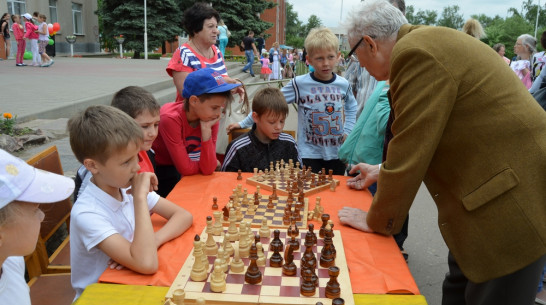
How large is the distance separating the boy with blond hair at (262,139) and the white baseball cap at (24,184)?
206 cm

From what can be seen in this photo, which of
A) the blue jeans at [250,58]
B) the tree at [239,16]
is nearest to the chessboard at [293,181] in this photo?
the blue jeans at [250,58]

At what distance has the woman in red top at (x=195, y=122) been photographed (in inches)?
121

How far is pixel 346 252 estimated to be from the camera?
6.23 ft

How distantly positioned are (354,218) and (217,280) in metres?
0.90

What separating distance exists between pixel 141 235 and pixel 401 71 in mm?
1302

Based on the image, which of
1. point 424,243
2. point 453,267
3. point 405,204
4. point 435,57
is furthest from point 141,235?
point 424,243

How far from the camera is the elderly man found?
1723mm

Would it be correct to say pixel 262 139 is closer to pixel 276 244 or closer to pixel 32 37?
pixel 276 244

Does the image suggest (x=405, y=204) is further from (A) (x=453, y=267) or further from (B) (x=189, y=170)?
(B) (x=189, y=170)

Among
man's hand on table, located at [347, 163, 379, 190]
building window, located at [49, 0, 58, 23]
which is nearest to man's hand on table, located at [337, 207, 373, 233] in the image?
man's hand on table, located at [347, 163, 379, 190]

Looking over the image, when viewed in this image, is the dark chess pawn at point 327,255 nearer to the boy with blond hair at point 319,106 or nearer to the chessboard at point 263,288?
the chessboard at point 263,288

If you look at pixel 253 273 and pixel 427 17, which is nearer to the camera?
pixel 253 273

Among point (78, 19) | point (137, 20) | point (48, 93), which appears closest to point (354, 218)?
point (48, 93)

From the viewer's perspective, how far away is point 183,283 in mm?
1589
